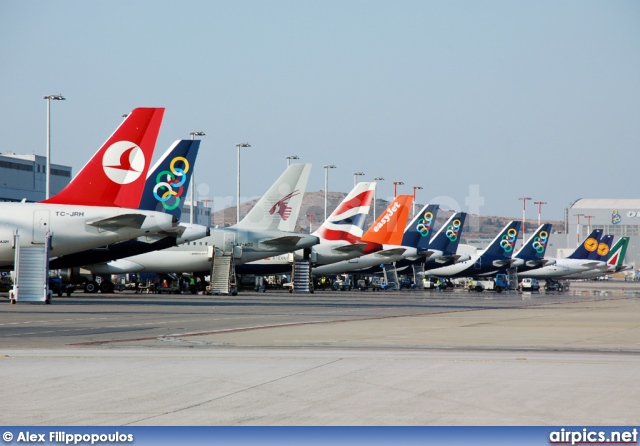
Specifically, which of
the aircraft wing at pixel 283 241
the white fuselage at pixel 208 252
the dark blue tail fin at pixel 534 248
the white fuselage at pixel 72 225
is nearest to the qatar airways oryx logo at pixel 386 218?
the white fuselage at pixel 208 252

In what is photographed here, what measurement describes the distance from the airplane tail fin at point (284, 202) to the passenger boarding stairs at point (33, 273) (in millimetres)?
22797

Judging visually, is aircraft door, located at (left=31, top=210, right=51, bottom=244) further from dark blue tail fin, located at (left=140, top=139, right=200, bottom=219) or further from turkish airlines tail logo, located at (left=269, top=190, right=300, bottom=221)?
turkish airlines tail logo, located at (left=269, top=190, right=300, bottom=221)

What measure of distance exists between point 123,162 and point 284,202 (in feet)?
74.5

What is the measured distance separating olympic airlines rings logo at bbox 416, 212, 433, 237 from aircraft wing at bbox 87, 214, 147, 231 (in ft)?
204

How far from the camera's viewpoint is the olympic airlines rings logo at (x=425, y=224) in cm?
10575

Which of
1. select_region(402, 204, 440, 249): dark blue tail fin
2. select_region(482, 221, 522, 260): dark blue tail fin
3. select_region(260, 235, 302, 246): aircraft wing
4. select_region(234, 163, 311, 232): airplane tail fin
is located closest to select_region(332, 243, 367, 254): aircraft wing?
select_region(234, 163, 311, 232): airplane tail fin

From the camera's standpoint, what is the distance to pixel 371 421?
12156 mm

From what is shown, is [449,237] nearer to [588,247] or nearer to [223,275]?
[588,247]

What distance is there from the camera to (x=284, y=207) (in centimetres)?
6881

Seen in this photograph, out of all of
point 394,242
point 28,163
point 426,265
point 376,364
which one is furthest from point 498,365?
point 28,163

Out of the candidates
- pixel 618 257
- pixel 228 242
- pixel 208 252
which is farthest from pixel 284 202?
pixel 618 257

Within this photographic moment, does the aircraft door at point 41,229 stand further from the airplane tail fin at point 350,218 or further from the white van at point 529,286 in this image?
the white van at point 529,286

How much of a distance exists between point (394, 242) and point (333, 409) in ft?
270

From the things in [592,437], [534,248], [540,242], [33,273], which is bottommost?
[592,437]
